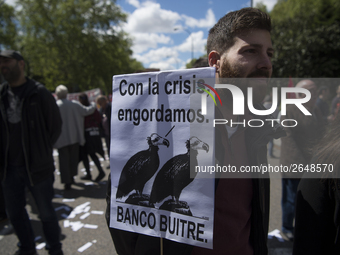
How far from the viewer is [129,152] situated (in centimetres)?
126

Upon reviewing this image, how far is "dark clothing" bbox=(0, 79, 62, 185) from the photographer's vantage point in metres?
2.61

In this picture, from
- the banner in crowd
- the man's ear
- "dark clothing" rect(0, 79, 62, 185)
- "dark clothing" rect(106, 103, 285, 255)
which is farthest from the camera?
"dark clothing" rect(0, 79, 62, 185)

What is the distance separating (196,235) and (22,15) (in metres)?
29.6

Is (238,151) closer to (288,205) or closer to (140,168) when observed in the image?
(140,168)

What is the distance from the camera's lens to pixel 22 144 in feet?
8.61

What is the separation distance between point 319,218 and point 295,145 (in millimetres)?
2208

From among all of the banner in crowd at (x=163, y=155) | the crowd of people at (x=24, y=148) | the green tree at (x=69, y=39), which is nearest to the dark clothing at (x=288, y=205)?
the banner in crowd at (x=163, y=155)

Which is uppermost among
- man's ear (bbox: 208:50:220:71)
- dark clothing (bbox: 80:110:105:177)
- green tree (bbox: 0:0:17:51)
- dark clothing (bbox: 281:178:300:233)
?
green tree (bbox: 0:0:17:51)

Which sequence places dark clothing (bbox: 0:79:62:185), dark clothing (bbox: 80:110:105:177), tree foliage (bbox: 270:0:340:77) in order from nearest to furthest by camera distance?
dark clothing (bbox: 0:79:62:185) < dark clothing (bbox: 80:110:105:177) < tree foliage (bbox: 270:0:340:77)

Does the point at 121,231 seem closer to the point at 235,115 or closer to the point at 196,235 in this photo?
the point at 196,235

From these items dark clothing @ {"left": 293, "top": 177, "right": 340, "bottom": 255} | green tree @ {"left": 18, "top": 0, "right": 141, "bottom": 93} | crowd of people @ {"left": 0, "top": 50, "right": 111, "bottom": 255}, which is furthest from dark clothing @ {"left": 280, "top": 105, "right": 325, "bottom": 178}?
green tree @ {"left": 18, "top": 0, "right": 141, "bottom": 93}

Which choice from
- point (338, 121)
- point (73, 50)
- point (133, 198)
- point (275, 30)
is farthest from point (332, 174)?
point (73, 50)

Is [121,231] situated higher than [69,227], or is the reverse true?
[121,231]

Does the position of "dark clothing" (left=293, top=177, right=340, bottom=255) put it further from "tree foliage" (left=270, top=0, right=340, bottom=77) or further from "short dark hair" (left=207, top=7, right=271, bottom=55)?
"tree foliage" (left=270, top=0, right=340, bottom=77)
